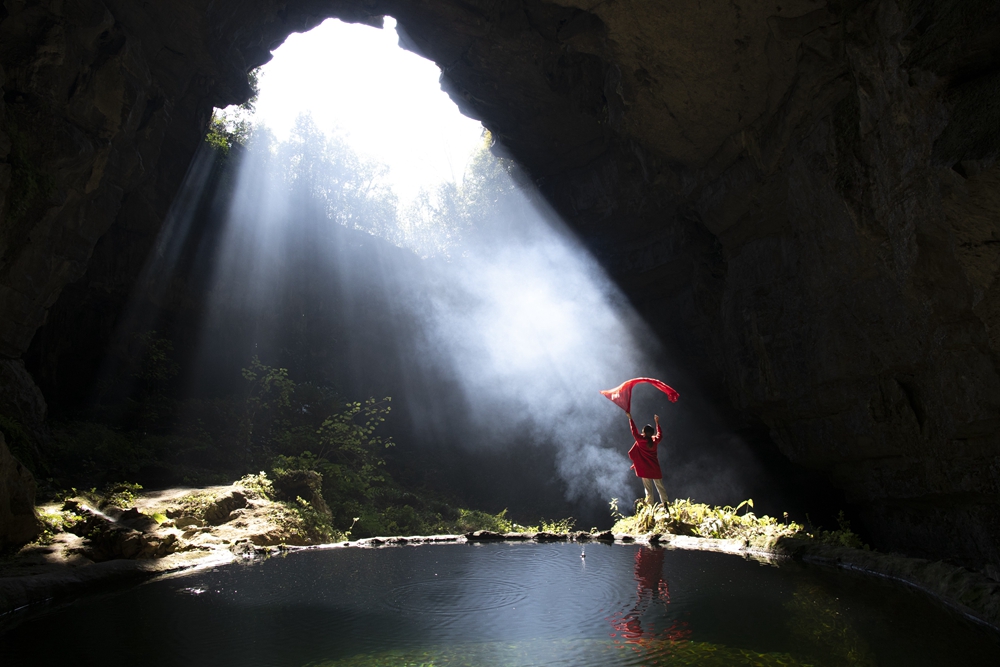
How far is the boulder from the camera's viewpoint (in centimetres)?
560

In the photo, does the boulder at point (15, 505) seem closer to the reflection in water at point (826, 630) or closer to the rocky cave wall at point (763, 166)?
the rocky cave wall at point (763, 166)

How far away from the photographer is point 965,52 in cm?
476

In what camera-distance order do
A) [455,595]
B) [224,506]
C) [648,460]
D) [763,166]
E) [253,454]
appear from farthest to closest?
[253,454], [763,166], [648,460], [224,506], [455,595]

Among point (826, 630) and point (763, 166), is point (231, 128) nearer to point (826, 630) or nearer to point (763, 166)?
point (763, 166)

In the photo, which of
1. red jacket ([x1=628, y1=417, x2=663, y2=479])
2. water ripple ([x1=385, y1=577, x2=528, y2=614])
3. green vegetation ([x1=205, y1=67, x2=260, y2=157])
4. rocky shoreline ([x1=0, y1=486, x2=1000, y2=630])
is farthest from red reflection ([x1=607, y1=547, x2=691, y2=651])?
green vegetation ([x1=205, y1=67, x2=260, y2=157])

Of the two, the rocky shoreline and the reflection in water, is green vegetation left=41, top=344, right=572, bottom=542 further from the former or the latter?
the reflection in water

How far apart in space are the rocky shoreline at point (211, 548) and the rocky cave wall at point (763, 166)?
256cm

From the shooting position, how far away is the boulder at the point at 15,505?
18.4 feet

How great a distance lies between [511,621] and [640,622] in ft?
2.84

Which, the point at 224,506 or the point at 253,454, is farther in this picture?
the point at 253,454

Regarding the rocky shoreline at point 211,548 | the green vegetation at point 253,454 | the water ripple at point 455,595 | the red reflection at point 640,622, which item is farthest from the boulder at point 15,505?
the red reflection at point 640,622

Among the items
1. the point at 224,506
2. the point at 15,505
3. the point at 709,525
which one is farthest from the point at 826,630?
the point at 224,506

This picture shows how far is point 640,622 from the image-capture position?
12.1 feet

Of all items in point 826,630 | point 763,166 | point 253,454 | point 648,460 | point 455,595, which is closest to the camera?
point 826,630
